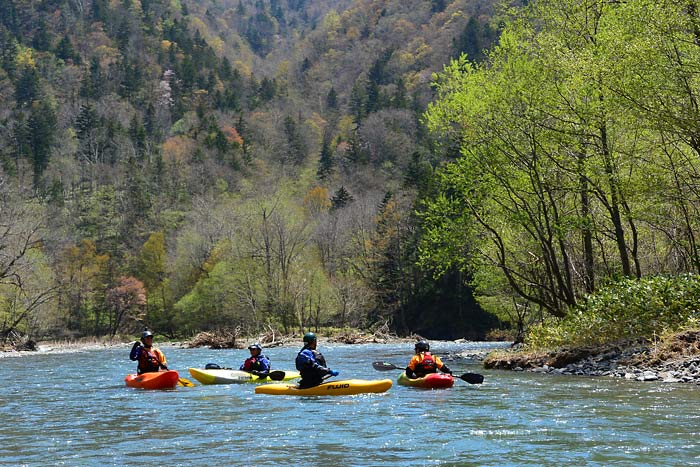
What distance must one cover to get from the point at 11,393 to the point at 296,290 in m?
36.1

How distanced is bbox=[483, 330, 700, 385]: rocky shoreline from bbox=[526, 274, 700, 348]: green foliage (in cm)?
38

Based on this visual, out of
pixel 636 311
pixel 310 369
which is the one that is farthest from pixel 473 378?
pixel 636 311

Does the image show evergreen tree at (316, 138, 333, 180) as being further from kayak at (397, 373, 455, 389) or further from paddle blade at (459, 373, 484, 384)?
paddle blade at (459, 373, 484, 384)

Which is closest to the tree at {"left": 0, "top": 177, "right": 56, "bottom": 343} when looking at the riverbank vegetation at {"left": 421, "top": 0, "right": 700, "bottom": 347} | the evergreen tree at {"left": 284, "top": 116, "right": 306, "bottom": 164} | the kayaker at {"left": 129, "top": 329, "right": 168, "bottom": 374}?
the kayaker at {"left": 129, "top": 329, "right": 168, "bottom": 374}

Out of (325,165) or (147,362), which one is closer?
(147,362)

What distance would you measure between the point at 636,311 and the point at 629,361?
1521 millimetres

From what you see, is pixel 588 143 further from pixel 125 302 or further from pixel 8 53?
pixel 8 53

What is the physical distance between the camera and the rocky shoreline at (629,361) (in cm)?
1672

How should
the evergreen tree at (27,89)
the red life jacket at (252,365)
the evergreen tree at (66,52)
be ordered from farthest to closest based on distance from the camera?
the evergreen tree at (66,52)
the evergreen tree at (27,89)
the red life jacket at (252,365)

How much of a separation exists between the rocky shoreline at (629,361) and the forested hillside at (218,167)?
61.3 feet

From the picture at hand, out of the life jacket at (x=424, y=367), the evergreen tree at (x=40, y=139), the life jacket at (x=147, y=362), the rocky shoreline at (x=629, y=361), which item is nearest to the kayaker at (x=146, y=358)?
the life jacket at (x=147, y=362)

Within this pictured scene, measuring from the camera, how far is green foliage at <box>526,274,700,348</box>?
18.6m

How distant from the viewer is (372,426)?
12.0m

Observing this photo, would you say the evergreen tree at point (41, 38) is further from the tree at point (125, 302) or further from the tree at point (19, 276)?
the tree at point (19, 276)
